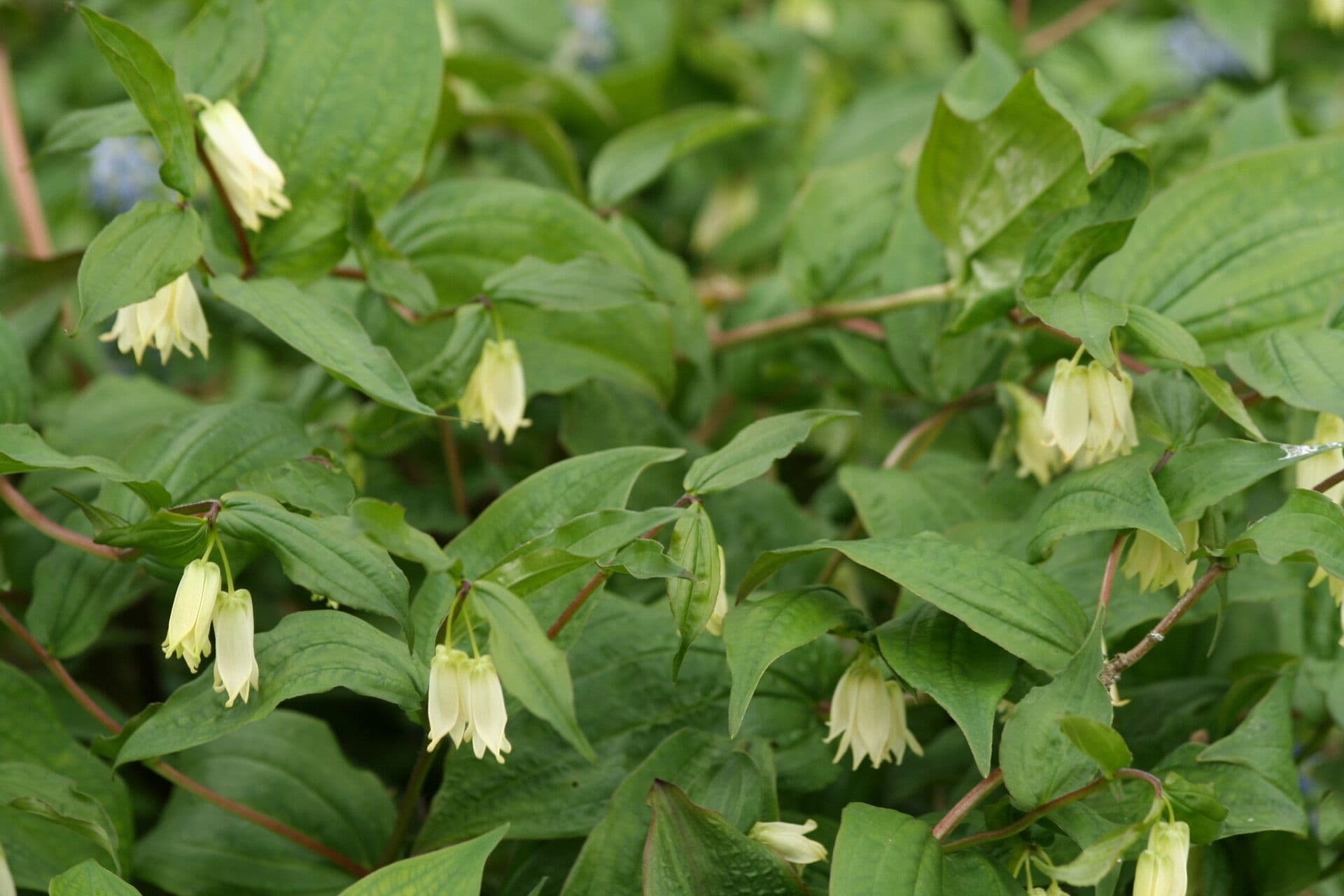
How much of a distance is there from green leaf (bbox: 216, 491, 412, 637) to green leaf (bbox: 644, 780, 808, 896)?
23 cm

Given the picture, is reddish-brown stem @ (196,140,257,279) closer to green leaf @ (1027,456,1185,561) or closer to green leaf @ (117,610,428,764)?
green leaf @ (117,610,428,764)

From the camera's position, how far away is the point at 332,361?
2.95 ft

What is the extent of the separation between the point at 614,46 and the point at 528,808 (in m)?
1.57

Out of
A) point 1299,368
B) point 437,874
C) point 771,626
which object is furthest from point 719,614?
point 1299,368

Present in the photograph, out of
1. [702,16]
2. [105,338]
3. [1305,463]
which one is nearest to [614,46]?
[702,16]

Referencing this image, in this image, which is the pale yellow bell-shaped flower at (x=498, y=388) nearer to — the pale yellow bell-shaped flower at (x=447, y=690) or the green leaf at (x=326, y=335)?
the green leaf at (x=326, y=335)

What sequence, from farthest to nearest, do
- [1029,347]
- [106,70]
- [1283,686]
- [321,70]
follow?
[106,70] < [1029,347] < [321,70] < [1283,686]

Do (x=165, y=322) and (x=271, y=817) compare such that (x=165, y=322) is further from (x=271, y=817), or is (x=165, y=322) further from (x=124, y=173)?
(x=124, y=173)

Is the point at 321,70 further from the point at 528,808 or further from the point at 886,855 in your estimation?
the point at 886,855

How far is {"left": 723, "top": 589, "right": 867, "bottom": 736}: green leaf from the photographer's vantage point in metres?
0.82

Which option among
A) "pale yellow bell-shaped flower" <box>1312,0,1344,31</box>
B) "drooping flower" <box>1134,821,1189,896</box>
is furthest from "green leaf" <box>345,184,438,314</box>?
"pale yellow bell-shaped flower" <box>1312,0,1344,31</box>

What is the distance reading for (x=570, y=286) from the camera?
102 cm

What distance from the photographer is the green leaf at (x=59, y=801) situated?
0.86 metres

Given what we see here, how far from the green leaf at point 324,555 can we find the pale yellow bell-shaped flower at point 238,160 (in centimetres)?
32
